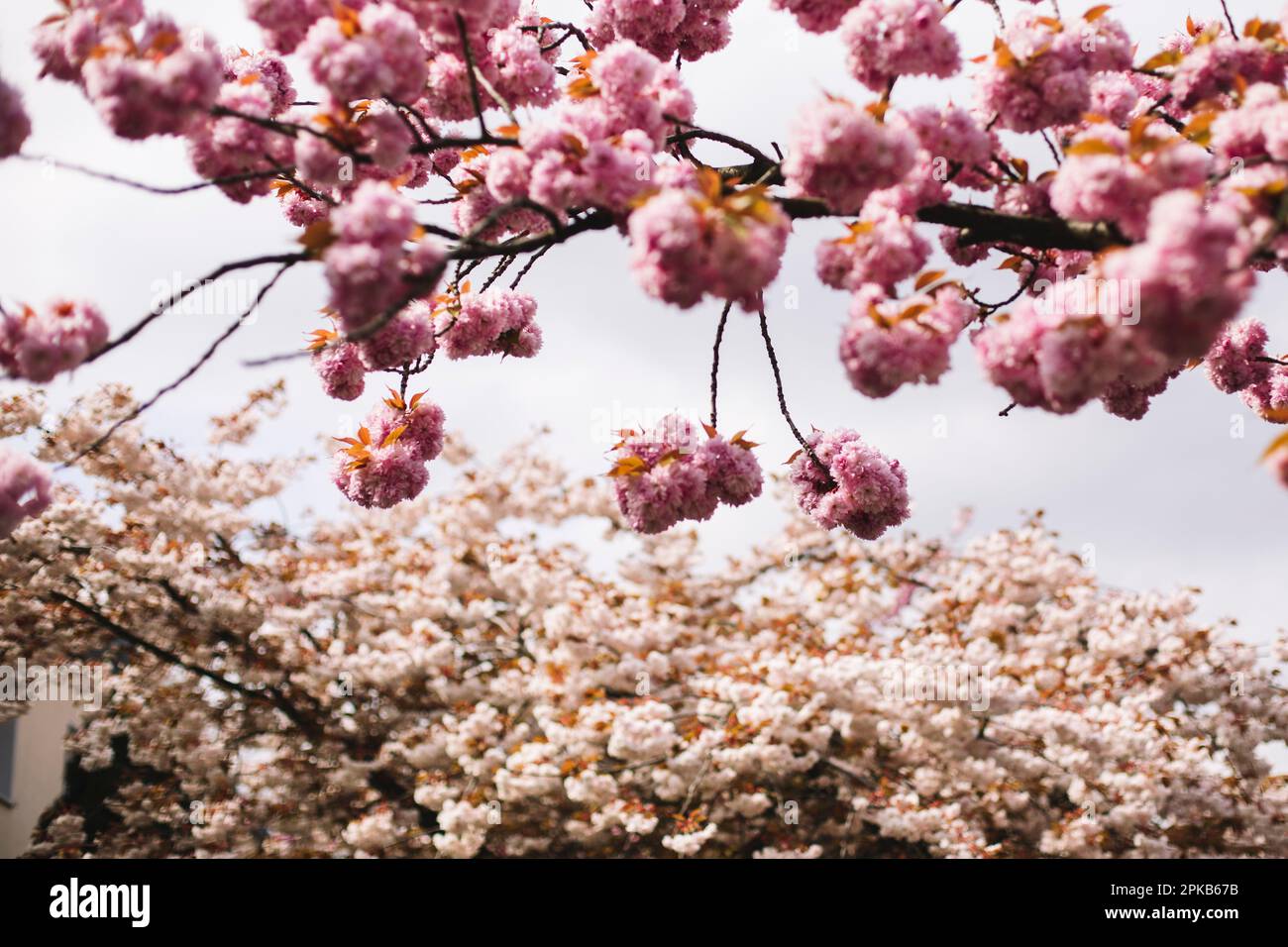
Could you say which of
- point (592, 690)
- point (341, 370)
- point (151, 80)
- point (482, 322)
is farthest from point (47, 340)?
point (592, 690)

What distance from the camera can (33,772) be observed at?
575 inches

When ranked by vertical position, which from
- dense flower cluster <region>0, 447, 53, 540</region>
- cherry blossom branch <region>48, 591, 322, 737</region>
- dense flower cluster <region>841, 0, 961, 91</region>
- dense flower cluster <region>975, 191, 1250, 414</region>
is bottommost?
dense flower cluster <region>975, 191, 1250, 414</region>

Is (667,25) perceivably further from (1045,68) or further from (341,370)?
(341,370)

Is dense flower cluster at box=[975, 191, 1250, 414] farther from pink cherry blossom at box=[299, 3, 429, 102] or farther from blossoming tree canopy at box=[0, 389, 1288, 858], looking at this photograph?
blossoming tree canopy at box=[0, 389, 1288, 858]

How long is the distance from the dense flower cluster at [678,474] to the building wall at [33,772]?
12694 millimetres

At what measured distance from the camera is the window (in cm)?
1359

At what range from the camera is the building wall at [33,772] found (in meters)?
13.6

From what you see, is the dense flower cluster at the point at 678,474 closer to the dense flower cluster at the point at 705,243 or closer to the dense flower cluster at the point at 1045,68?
the dense flower cluster at the point at 705,243

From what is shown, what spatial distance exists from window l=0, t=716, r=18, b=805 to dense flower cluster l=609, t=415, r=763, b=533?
14.0 m

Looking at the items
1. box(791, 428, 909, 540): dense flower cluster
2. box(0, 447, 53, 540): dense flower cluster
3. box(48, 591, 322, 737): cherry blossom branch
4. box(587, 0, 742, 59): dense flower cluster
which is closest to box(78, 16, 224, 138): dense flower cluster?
box(0, 447, 53, 540): dense flower cluster
